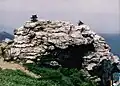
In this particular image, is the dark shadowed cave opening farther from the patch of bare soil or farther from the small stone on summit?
the small stone on summit

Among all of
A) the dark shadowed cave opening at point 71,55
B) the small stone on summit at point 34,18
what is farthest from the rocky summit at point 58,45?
the small stone on summit at point 34,18

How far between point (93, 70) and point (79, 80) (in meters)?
8.80

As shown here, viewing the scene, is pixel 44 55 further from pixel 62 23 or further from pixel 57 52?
pixel 62 23

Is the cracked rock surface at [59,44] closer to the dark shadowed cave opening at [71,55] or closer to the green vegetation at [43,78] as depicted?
the dark shadowed cave opening at [71,55]

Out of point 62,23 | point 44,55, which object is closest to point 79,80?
point 44,55

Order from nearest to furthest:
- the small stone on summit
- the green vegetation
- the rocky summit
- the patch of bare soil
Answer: the green vegetation, the patch of bare soil, the rocky summit, the small stone on summit

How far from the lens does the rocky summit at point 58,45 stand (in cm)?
5434

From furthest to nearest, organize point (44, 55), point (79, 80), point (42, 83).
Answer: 1. point (44, 55)
2. point (79, 80)
3. point (42, 83)

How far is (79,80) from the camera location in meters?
48.2

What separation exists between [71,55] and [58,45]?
296 centimetres

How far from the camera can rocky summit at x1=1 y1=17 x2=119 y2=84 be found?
54.3m

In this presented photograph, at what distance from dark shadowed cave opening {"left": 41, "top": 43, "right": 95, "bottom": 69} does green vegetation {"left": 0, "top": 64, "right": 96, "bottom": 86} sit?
3.54 meters

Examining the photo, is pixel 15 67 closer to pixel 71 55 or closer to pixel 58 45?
pixel 58 45

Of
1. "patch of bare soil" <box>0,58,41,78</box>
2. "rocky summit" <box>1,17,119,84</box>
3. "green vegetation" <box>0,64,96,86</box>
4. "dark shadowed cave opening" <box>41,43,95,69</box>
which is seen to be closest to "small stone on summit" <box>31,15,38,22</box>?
"rocky summit" <box>1,17,119,84</box>
